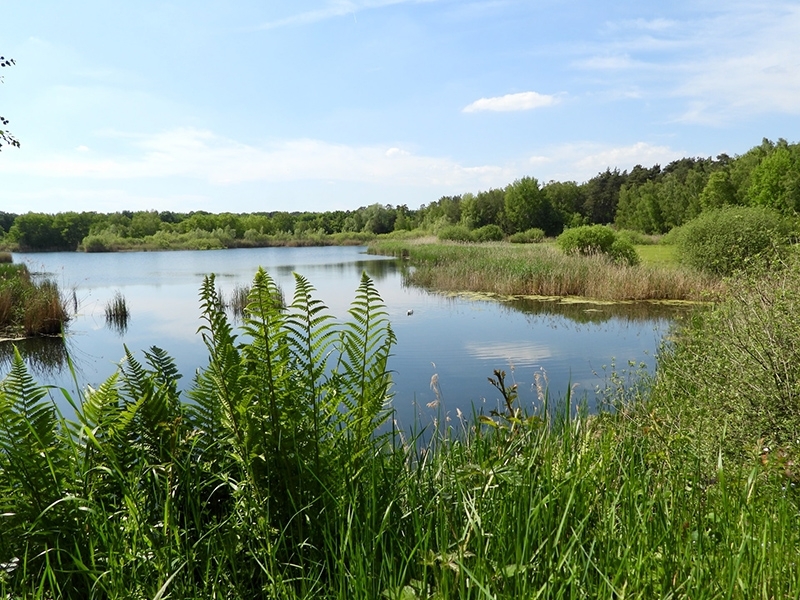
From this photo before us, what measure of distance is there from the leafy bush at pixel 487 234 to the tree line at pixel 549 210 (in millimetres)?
5696

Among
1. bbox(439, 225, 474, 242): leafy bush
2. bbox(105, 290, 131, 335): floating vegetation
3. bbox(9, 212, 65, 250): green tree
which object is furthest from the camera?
bbox(9, 212, 65, 250): green tree

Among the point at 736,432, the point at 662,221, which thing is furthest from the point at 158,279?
the point at 662,221

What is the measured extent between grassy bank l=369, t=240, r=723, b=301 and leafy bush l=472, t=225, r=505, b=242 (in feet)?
76.2

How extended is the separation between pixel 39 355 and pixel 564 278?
1313 centimetres

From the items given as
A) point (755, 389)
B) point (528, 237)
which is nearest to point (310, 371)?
point (755, 389)

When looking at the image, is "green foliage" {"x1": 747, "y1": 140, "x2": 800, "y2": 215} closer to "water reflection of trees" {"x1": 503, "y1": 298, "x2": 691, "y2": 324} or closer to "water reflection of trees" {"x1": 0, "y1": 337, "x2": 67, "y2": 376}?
"water reflection of trees" {"x1": 503, "y1": 298, "x2": 691, "y2": 324}

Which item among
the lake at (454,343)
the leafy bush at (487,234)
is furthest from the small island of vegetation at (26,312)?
the leafy bush at (487,234)

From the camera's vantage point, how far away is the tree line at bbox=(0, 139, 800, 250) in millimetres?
42906

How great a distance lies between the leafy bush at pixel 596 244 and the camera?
69.5 ft

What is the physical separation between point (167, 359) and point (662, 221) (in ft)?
172

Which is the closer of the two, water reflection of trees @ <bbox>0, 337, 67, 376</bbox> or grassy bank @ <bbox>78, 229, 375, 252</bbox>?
water reflection of trees @ <bbox>0, 337, 67, 376</bbox>

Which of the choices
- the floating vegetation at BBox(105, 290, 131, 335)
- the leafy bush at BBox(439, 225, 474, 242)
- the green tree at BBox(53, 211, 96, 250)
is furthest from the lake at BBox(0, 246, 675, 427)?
the green tree at BBox(53, 211, 96, 250)

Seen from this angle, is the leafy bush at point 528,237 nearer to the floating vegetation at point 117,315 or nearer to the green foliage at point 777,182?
the green foliage at point 777,182

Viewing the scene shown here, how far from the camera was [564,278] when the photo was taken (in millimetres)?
17391
